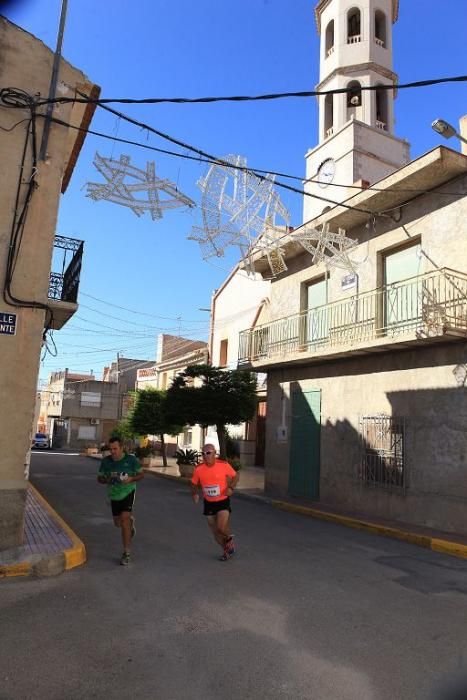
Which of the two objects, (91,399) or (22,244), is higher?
(91,399)

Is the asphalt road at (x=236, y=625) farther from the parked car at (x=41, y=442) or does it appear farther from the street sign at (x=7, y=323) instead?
the parked car at (x=41, y=442)

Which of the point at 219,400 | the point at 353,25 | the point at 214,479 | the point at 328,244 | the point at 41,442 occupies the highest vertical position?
the point at 353,25

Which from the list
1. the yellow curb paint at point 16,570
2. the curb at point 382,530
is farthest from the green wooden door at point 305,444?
the yellow curb paint at point 16,570

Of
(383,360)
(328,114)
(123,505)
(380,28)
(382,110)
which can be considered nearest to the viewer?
(123,505)

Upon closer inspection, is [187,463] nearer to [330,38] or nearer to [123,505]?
[123,505]

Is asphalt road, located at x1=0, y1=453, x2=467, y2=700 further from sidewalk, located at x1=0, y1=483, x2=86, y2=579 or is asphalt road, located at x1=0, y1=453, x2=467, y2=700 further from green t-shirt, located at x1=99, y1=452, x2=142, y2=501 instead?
green t-shirt, located at x1=99, y1=452, x2=142, y2=501

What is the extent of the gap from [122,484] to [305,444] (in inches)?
340

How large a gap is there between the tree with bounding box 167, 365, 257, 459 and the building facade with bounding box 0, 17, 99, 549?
10.7 metres

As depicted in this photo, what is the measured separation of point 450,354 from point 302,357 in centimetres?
410

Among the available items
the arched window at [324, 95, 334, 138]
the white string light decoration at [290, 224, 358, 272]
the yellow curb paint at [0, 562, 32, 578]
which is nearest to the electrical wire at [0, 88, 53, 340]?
the yellow curb paint at [0, 562, 32, 578]

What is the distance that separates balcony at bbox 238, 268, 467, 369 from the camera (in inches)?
415

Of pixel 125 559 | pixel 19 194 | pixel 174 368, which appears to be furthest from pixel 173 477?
pixel 174 368

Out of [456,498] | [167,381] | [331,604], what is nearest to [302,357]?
[456,498]

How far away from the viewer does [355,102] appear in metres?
28.0
